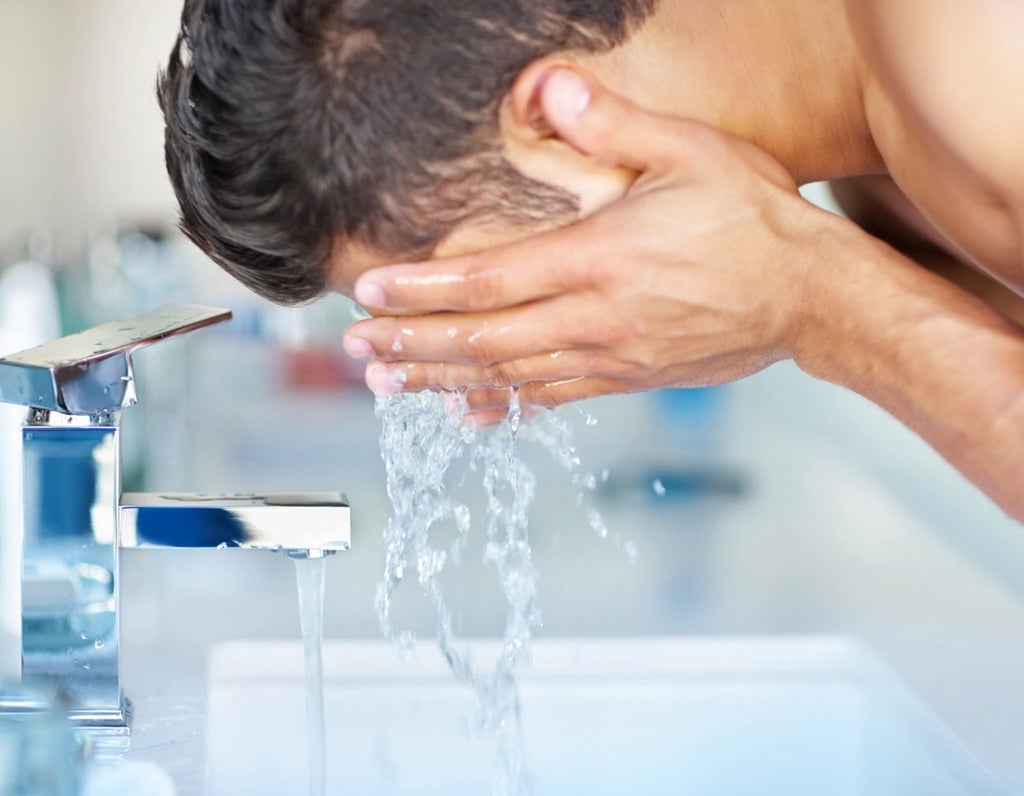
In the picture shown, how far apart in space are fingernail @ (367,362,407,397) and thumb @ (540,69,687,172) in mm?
185

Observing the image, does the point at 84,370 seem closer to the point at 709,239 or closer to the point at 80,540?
the point at 80,540

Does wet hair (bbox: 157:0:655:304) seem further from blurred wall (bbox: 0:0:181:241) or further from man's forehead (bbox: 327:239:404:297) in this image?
blurred wall (bbox: 0:0:181:241)

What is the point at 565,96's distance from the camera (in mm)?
662

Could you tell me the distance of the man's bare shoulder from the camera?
1.92 ft

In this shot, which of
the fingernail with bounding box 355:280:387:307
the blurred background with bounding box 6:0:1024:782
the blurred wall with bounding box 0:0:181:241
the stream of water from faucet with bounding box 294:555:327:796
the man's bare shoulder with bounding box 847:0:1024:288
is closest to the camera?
the man's bare shoulder with bounding box 847:0:1024:288

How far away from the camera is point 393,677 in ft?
3.14

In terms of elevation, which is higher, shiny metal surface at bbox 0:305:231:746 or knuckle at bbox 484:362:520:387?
knuckle at bbox 484:362:520:387

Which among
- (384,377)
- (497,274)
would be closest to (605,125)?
(497,274)

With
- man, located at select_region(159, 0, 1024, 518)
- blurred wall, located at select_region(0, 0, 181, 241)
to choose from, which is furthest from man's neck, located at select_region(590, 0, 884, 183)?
blurred wall, located at select_region(0, 0, 181, 241)

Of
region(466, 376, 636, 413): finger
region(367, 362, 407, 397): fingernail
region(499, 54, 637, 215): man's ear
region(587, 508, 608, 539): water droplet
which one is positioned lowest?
region(587, 508, 608, 539): water droplet

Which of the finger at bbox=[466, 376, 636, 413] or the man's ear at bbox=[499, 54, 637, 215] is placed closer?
the man's ear at bbox=[499, 54, 637, 215]

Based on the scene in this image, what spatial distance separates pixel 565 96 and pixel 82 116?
54.5 inches

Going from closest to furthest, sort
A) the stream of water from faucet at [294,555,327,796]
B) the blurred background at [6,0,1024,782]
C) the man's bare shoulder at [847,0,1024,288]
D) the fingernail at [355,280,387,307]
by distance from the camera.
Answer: the man's bare shoulder at [847,0,1024,288] → the fingernail at [355,280,387,307] → the stream of water from faucet at [294,555,327,796] → the blurred background at [6,0,1024,782]

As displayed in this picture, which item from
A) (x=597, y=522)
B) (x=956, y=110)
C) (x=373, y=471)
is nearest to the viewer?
(x=956, y=110)
